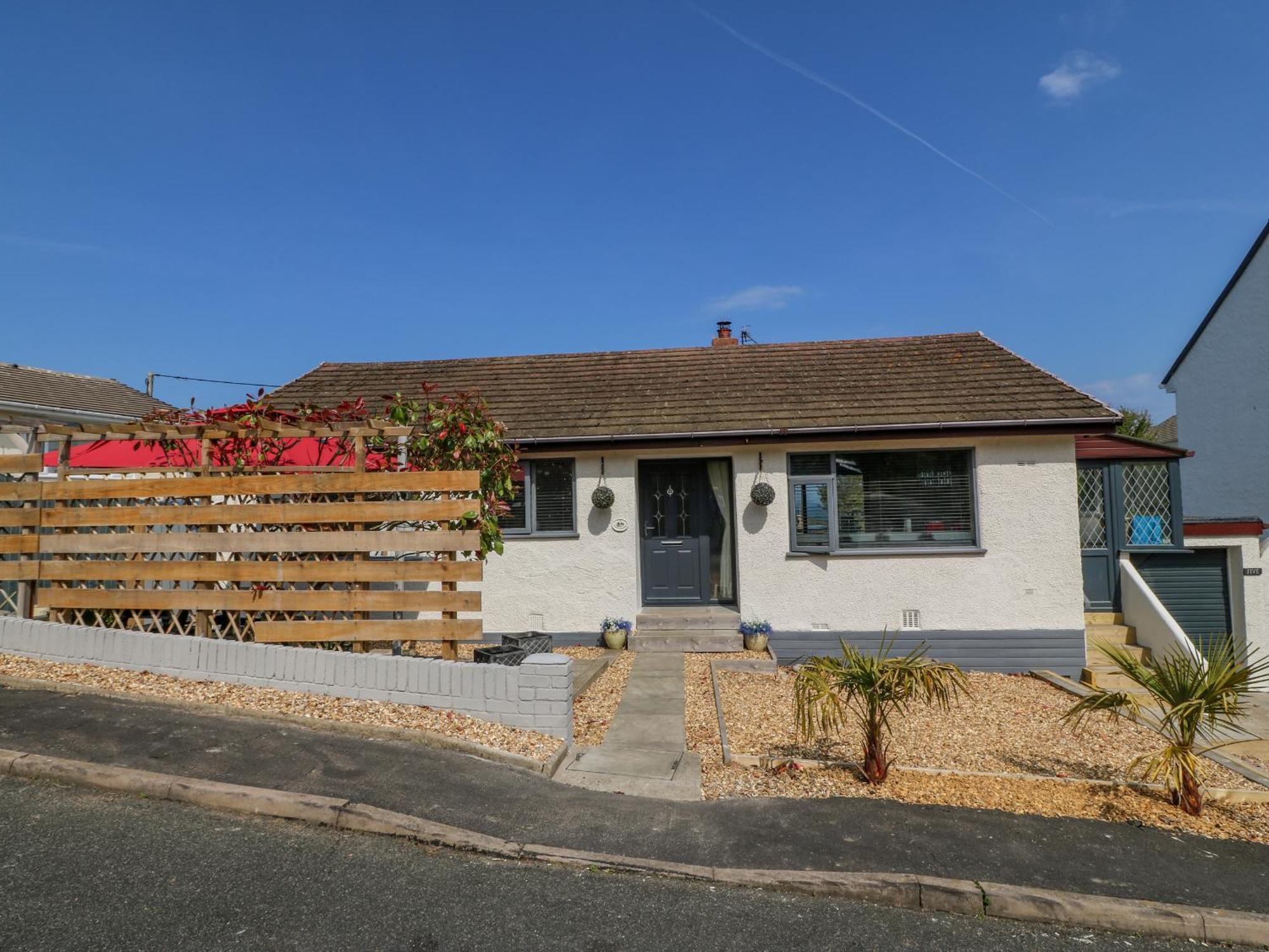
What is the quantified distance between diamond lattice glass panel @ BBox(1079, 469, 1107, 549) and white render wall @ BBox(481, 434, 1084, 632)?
1.25m

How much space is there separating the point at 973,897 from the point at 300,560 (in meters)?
5.86

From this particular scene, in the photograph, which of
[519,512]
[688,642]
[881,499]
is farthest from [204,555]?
[881,499]

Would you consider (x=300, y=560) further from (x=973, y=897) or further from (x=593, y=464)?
(x=973, y=897)

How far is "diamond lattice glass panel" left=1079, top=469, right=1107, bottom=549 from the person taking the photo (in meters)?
10.4

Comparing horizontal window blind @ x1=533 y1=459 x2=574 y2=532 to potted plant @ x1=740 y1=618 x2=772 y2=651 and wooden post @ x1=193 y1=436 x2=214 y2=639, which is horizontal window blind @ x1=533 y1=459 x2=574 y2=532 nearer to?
potted plant @ x1=740 y1=618 x2=772 y2=651

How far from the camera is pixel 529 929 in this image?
3.36 m

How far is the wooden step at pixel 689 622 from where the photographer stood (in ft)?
32.0

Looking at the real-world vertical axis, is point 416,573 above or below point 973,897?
above

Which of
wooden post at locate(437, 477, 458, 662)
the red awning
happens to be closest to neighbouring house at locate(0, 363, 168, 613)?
the red awning

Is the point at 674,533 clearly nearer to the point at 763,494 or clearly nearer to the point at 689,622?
the point at 689,622

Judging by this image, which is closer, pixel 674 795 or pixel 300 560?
pixel 674 795

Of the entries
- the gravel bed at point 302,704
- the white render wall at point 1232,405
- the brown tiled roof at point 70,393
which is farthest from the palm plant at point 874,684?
the brown tiled roof at point 70,393

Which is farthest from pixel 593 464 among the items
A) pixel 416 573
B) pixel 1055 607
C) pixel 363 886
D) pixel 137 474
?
pixel 363 886

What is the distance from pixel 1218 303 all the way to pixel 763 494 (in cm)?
1354
